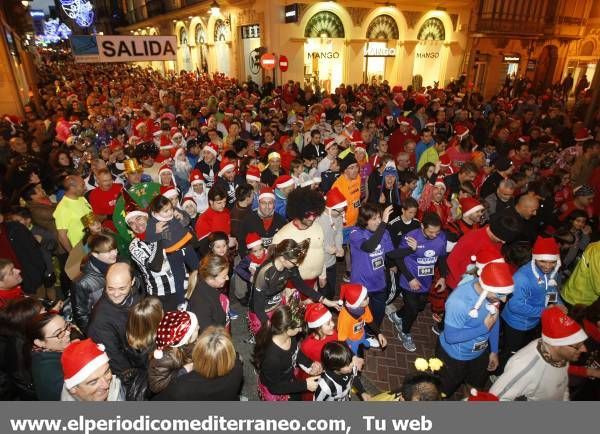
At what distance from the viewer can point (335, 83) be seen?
22.5m

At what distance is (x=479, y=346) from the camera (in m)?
3.48

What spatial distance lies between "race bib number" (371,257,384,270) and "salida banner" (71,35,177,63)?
11144 millimetres

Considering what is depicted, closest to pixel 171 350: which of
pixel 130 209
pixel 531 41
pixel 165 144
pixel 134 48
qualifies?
pixel 130 209

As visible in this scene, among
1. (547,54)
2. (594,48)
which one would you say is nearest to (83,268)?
(547,54)

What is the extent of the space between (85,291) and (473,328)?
3.88 m

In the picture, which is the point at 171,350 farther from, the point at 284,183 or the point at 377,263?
the point at 284,183

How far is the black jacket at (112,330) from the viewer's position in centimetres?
303

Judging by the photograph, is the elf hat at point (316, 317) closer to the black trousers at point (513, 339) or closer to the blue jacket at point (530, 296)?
the blue jacket at point (530, 296)

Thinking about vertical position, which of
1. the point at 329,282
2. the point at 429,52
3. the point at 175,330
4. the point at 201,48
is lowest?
the point at 329,282

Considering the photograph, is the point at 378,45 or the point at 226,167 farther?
the point at 378,45

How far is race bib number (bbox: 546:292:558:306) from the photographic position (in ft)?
12.5

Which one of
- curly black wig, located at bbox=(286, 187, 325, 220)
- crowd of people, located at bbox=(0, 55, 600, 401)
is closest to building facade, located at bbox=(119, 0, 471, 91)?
crowd of people, located at bbox=(0, 55, 600, 401)

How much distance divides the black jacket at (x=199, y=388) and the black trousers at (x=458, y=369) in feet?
7.57

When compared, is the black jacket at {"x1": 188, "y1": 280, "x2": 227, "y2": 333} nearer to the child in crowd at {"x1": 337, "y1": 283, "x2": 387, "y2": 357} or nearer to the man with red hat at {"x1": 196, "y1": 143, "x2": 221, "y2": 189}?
the child in crowd at {"x1": 337, "y1": 283, "x2": 387, "y2": 357}
